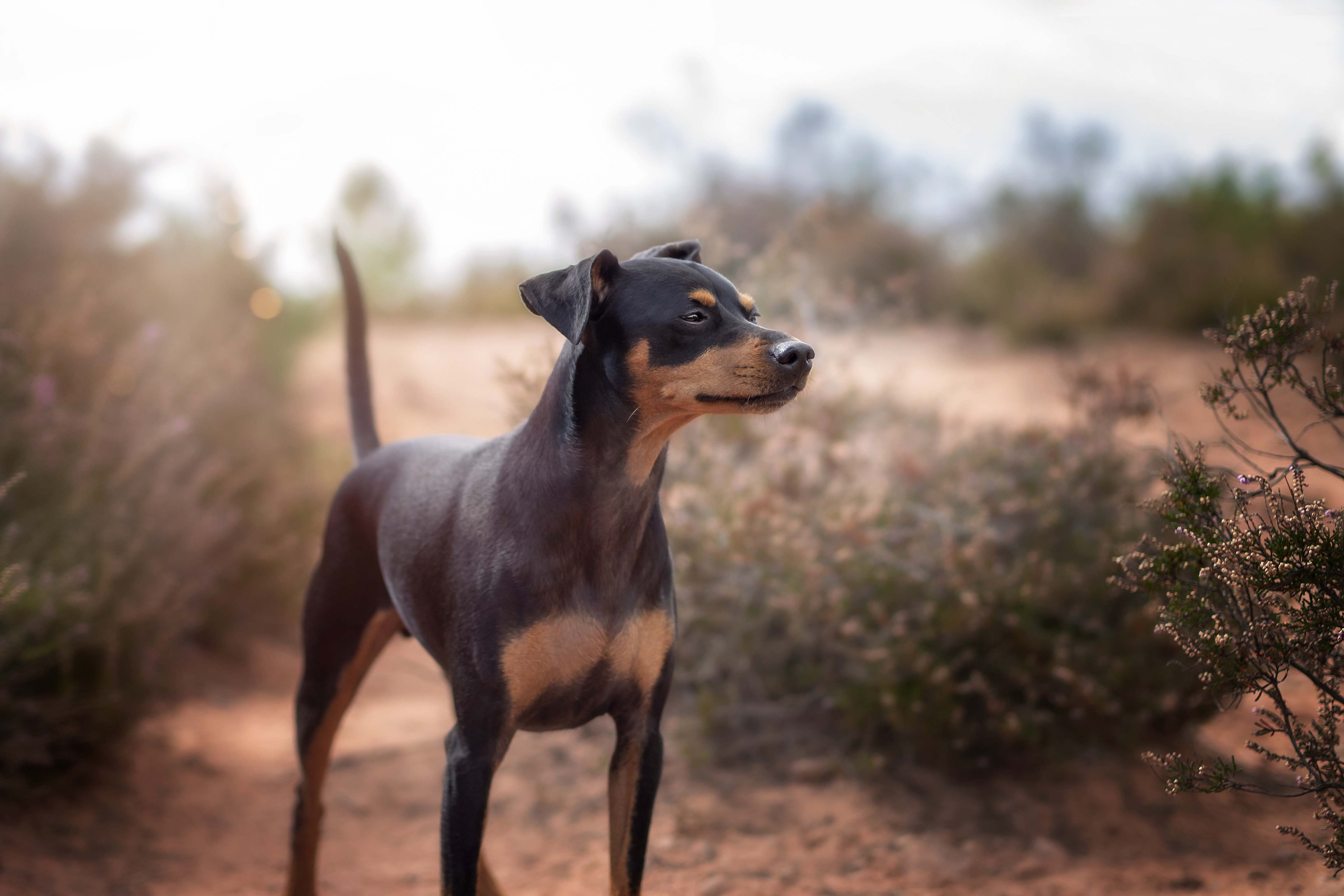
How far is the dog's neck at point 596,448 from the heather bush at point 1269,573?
1.37 metres

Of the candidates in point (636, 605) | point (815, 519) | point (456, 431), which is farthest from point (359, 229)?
point (636, 605)

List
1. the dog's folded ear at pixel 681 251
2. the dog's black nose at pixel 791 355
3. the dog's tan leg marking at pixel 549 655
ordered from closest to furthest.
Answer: the dog's black nose at pixel 791 355 < the dog's tan leg marking at pixel 549 655 < the dog's folded ear at pixel 681 251

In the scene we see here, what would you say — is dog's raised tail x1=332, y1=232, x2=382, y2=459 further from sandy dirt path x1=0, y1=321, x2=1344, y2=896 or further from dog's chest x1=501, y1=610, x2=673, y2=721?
dog's chest x1=501, y1=610, x2=673, y2=721

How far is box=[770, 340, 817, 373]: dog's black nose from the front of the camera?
237cm

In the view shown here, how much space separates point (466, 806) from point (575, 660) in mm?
478

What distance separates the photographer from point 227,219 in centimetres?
846

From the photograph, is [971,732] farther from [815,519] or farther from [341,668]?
[341,668]

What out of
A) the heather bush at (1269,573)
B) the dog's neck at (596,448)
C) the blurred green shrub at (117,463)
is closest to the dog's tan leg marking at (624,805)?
the dog's neck at (596,448)

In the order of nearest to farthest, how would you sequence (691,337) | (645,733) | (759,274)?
(691,337), (645,733), (759,274)

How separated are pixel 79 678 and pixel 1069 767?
4462 mm

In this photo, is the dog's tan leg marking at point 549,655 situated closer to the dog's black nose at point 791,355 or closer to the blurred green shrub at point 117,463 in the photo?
the dog's black nose at point 791,355

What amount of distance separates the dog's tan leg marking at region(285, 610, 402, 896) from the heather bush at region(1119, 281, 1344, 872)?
2.51 m

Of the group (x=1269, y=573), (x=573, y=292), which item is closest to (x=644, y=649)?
(x=573, y=292)

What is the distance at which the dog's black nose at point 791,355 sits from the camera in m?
2.37
